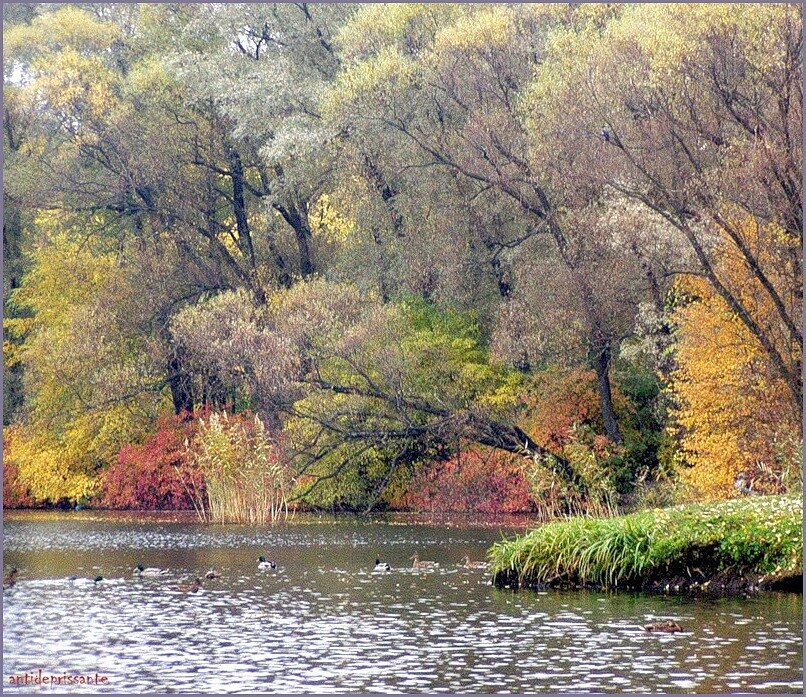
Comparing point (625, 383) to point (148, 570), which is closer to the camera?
point (148, 570)

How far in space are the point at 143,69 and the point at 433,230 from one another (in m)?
14.3

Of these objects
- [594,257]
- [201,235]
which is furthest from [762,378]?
[201,235]

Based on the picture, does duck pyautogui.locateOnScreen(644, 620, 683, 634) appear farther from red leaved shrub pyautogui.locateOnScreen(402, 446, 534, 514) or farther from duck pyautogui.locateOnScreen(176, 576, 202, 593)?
red leaved shrub pyautogui.locateOnScreen(402, 446, 534, 514)

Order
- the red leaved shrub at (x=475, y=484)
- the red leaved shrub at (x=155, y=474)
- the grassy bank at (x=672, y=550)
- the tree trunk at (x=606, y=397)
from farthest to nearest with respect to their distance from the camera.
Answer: the red leaved shrub at (x=155, y=474) → the red leaved shrub at (x=475, y=484) → the tree trunk at (x=606, y=397) → the grassy bank at (x=672, y=550)

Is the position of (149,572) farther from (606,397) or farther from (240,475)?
(606,397)

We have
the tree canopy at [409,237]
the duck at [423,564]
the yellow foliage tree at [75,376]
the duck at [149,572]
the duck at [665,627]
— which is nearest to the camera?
the duck at [665,627]

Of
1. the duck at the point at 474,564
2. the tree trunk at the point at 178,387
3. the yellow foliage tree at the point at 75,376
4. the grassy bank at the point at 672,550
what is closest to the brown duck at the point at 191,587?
the grassy bank at the point at 672,550

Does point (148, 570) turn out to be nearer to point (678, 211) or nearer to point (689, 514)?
point (689, 514)

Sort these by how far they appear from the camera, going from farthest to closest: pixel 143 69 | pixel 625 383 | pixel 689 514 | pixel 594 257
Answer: pixel 143 69 → pixel 625 383 → pixel 594 257 → pixel 689 514

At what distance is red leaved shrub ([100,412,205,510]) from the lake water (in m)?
18.9

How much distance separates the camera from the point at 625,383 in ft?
131

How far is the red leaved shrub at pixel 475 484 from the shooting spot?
40062 mm

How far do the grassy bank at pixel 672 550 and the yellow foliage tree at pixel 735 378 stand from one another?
7779mm

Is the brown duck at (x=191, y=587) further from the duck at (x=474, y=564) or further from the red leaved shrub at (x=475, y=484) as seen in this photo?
the red leaved shrub at (x=475, y=484)
